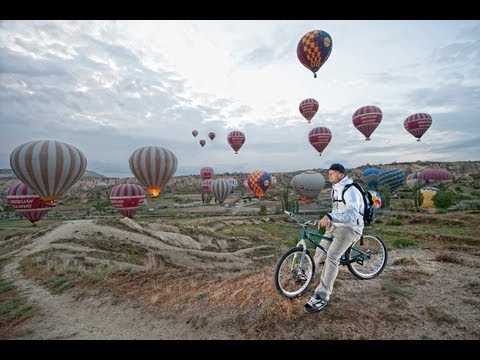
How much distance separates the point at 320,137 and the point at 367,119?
25.5 ft

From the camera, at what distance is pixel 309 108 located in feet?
130

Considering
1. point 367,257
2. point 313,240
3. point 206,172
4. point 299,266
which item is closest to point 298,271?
point 299,266

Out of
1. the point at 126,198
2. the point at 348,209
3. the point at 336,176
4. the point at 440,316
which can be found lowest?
the point at 440,316

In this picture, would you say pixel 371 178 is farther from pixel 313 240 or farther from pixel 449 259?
pixel 313 240

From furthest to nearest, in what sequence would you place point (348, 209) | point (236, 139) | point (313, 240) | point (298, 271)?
point (236, 139) < point (313, 240) < point (298, 271) < point (348, 209)

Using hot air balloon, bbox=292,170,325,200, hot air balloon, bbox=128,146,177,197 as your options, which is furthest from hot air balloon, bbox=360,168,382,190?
hot air balloon, bbox=128,146,177,197

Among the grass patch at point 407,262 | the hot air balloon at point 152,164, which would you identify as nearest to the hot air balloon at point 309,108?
the hot air balloon at point 152,164

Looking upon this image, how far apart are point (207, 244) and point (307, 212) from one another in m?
26.4

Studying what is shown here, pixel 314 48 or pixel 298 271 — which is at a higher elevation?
pixel 314 48

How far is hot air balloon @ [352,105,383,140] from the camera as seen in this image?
119ft

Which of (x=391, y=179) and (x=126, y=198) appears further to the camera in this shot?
(x=391, y=179)

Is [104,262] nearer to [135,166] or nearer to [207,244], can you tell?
[207,244]

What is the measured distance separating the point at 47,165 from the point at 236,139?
127 ft

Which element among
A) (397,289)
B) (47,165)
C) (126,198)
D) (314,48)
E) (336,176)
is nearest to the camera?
(336,176)
